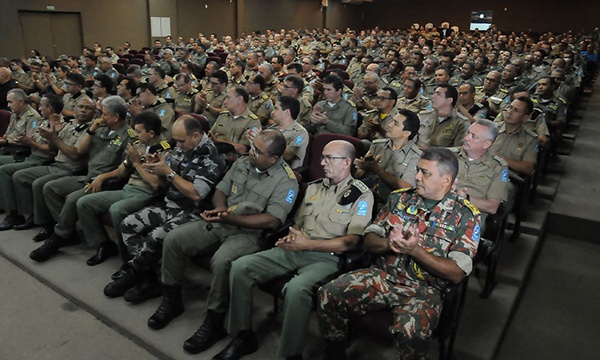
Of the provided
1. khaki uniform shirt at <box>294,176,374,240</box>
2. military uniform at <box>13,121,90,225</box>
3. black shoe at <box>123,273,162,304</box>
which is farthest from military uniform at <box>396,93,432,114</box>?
military uniform at <box>13,121,90,225</box>

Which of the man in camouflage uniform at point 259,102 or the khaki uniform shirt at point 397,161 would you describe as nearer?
the khaki uniform shirt at point 397,161

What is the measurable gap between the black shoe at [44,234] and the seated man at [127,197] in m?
0.56

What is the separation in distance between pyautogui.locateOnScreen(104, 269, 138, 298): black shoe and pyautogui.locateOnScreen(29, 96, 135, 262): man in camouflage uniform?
70 cm

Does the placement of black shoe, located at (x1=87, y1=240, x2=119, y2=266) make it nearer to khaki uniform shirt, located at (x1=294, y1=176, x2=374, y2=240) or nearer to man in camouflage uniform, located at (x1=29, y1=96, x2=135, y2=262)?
man in camouflage uniform, located at (x1=29, y1=96, x2=135, y2=262)

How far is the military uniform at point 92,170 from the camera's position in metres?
3.15

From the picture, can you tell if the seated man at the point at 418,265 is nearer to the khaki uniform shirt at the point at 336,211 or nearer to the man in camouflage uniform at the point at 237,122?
the khaki uniform shirt at the point at 336,211

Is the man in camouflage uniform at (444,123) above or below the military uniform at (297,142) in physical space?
above

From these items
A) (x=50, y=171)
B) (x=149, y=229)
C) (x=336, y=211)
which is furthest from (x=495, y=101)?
(x=50, y=171)

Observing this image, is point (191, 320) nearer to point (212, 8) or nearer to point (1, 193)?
point (1, 193)

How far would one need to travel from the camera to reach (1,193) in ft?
12.0

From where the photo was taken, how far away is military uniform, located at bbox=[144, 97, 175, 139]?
4102 mm

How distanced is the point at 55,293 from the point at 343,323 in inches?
76.7

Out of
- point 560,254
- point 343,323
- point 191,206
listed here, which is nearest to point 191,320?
point 191,206

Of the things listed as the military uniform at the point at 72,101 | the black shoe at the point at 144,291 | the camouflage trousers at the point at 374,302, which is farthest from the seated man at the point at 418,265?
the military uniform at the point at 72,101
